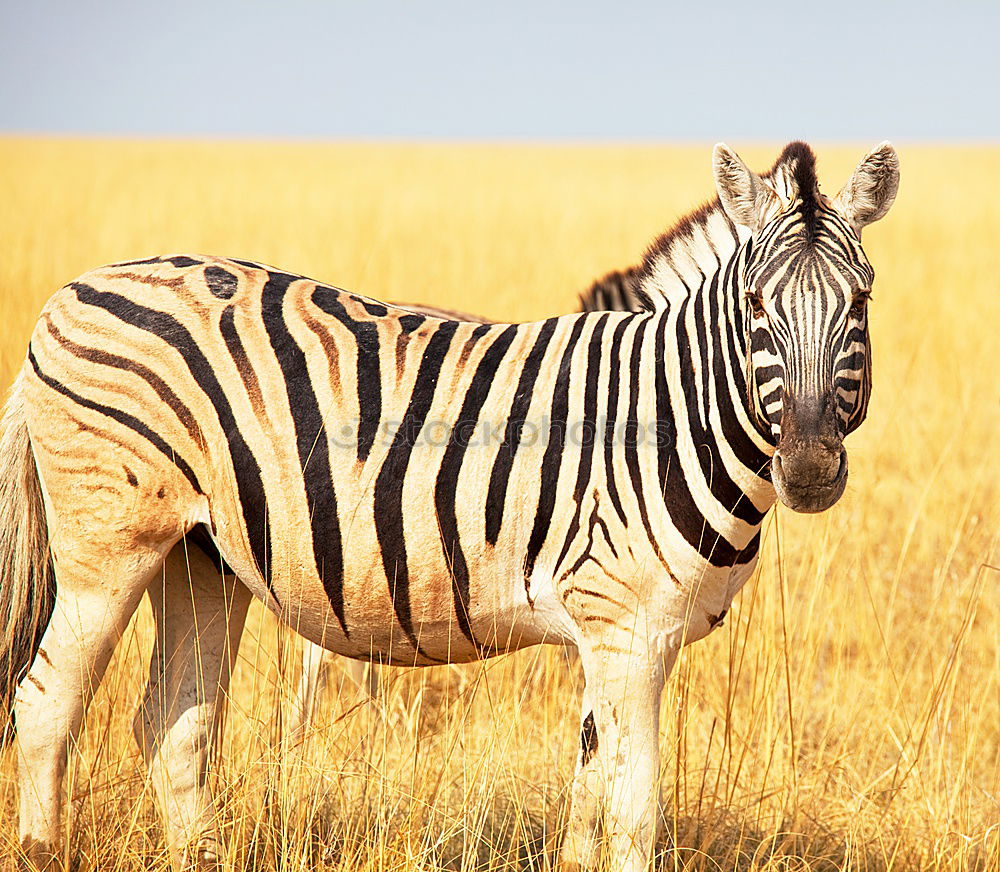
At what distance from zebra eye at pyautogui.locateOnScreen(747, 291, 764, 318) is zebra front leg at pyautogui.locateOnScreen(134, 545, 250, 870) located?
174 centimetres

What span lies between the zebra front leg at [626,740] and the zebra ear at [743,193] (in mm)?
1038

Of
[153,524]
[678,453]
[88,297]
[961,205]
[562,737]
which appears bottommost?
[562,737]

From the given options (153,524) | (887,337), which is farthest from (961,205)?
(153,524)

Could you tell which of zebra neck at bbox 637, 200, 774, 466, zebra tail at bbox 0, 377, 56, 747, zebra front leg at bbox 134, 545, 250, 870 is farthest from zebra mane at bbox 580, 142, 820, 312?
zebra tail at bbox 0, 377, 56, 747

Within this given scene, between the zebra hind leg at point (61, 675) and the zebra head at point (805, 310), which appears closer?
the zebra head at point (805, 310)

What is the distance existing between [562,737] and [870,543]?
9.20 feet

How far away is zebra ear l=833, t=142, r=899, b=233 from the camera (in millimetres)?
2352

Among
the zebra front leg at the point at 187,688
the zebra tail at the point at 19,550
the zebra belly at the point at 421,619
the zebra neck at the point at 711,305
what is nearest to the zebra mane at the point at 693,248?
the zebra neck at the point at 711,305

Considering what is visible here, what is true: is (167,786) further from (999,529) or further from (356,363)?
(999,529)

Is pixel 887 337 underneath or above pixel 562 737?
above

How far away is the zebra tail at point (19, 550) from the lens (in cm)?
286

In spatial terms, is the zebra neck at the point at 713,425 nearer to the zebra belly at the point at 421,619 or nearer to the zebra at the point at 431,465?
the zebra at the point at 431,465

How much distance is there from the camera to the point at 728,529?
2420 mm
